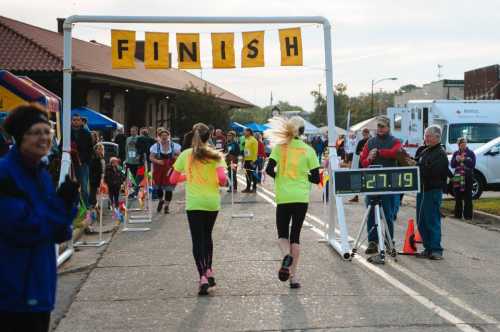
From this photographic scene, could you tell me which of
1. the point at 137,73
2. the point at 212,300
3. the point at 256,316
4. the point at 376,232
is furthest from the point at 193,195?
the point at 137,73

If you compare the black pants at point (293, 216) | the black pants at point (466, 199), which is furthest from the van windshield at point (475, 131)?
the black pants at point (293, 216)

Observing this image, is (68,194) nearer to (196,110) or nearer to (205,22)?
(205,22)

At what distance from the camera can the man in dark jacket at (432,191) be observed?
34.4ft

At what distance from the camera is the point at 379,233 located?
10070mm

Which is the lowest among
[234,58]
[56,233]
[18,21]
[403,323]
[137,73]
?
[403,323]

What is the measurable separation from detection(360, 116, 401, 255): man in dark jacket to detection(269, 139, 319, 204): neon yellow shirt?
2.36m

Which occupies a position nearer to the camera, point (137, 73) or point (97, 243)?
point (97, 243)

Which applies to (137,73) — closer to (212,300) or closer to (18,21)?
(18,21)

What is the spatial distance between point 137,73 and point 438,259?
93.2 feet

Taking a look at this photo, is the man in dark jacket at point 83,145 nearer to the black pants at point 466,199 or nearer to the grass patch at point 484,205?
the black pants at point 466,199

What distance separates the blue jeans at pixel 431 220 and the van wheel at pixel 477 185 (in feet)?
33.4

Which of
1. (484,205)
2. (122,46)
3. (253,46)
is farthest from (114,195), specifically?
(484,205)

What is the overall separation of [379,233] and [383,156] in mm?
1179

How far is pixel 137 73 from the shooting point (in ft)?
121
